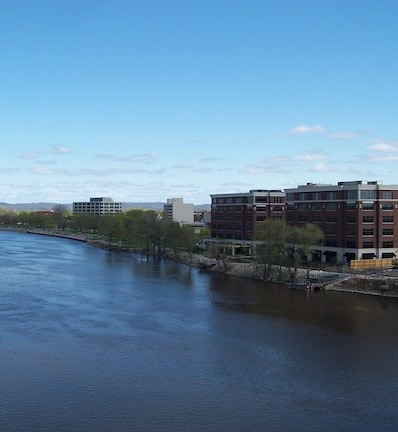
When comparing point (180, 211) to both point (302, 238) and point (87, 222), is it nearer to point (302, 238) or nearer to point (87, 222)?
point (87, 222)

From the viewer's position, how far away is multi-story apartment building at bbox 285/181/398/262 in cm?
4197

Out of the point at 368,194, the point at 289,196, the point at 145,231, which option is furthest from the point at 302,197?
the point at 145,231

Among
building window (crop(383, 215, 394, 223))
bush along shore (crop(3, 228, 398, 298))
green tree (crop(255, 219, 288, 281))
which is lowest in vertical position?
bush along shore (crop(3, 228, 398, 298))

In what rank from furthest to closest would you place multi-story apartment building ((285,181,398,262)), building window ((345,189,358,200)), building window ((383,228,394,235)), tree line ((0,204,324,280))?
building window ((383,228,394,235)), building window ((345,189,358,200)), multi-story apartment building ((285,181,398,262)), tree line ((0,204,324,280))

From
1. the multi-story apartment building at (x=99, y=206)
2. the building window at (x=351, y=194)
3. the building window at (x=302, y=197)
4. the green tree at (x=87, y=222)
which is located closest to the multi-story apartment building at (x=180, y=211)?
the green tree at (x=87, y=222)

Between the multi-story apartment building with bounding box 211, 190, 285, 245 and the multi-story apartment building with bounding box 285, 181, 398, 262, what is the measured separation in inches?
392

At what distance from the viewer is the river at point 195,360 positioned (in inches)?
618

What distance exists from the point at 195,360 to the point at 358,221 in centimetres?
2530

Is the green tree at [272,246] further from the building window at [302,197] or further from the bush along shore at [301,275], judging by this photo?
the building window at [302,197]

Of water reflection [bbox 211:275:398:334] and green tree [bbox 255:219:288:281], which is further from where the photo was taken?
green tree [bbox 255:219:288:281]

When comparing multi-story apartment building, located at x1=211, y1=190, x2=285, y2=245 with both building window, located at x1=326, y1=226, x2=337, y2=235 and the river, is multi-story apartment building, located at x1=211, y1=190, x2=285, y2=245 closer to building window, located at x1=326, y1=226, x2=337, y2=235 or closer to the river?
building window, located at x1=326, y1=226, x2=337, y2=235

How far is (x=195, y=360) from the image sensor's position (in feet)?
67.2

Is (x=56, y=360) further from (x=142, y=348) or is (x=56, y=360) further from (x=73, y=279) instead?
(x=73, y=279)

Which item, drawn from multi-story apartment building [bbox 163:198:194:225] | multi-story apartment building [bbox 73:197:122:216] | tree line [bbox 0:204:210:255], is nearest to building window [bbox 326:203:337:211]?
tree line [bbox 0:204:210:255]
